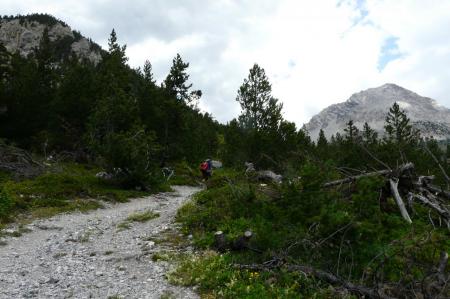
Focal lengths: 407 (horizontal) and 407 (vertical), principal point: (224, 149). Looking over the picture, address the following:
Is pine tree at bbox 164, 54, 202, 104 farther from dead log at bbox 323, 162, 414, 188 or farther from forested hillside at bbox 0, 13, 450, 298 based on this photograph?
dead log at bbox 323, 162, 414, 188

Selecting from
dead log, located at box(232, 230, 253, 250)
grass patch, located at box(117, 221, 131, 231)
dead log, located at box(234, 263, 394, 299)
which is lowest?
grass patch, located at box(117, 221, 131, 231)

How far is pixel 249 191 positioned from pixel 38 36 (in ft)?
557

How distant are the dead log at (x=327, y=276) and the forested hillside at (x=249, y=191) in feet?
0.08

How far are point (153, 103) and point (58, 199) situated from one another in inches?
787

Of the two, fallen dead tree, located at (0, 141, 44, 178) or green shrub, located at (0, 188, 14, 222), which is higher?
fallen dead tree, located at (0, 141, 44, 178)

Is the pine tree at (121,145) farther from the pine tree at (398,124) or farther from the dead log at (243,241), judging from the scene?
the pine tree at (398,124)

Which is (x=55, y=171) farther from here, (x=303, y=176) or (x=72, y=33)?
(x=72, y=33)

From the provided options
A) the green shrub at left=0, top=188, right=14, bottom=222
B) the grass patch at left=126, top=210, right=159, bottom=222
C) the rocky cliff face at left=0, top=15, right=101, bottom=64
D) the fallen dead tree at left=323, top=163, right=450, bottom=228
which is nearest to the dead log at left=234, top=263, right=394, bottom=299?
the fallen dead tree at left=323, top=163, right=450, bottom=228

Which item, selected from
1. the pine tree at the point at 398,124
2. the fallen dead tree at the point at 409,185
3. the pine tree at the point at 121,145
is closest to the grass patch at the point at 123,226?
the fallen dead tree at the point at 409,185

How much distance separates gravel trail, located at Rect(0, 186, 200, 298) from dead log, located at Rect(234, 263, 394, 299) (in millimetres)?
1538

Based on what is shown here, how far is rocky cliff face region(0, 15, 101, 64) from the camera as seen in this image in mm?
149688

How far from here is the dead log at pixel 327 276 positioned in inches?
281

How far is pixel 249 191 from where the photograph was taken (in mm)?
12391

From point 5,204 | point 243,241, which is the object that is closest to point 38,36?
point 5,204
